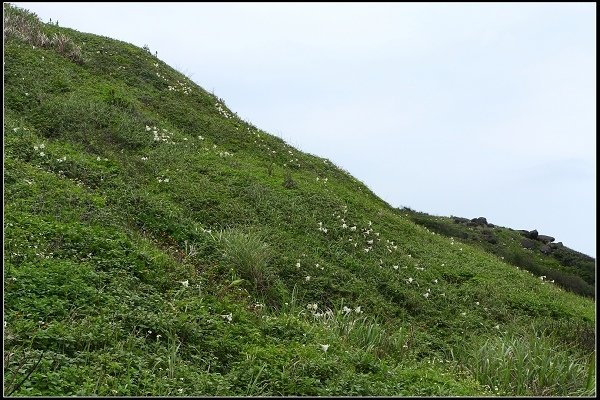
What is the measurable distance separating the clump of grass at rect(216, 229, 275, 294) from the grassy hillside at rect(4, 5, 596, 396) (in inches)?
1.2

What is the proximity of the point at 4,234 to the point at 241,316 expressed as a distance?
3033mm

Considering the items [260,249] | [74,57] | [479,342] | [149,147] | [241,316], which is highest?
[74,57]

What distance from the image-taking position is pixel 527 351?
23.5ft

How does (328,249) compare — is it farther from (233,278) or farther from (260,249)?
(233,278)

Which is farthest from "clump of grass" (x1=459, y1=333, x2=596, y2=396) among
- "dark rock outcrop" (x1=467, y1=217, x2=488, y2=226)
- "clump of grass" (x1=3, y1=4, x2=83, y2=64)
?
"dark rock outcrop" (x1=467, y1=217, x2=488, y2=226)

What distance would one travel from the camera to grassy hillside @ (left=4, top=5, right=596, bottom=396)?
5.41 m

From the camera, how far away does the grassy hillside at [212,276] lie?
17.8ft

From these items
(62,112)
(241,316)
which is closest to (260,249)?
(241,316)

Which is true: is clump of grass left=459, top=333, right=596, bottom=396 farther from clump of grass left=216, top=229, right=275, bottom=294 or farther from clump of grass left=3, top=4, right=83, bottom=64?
clump of grass left=3, top=4, right=83, bottom=64

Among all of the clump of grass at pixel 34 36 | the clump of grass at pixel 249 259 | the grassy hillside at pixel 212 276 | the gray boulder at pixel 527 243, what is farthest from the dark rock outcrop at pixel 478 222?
the clump of grass at pixel 249 259

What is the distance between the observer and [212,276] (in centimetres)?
830

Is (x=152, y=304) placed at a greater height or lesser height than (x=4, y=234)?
lesser

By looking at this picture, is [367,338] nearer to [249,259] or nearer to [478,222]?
[249,259]

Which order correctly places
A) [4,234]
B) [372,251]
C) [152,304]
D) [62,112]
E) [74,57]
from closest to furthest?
[152,304] < [4,234] < [372,251] < [62,112] < [74,57]
